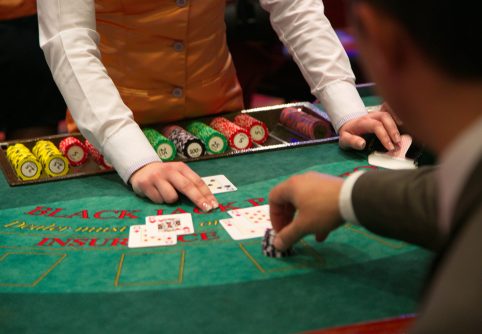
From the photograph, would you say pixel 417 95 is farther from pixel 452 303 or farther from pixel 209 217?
pixel 209 217

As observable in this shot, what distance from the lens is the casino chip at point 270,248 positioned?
4.52 ft

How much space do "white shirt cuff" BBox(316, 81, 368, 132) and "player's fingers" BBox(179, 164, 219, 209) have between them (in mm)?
598

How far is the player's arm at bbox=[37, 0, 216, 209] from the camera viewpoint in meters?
1.85

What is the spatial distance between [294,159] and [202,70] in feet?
1.72

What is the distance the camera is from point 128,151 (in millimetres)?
1822

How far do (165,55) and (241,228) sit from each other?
2.86 ft

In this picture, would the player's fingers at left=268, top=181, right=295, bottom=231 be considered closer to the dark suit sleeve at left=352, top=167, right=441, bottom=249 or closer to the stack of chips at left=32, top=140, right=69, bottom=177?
the dark suit sleeve at left=352, top=167, right=441, bottom=249

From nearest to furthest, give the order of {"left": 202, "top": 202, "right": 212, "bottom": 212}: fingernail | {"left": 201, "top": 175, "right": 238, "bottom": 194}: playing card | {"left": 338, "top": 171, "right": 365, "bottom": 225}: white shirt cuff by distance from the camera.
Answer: {"left": 338, "top": 171, "right": 365, "bottom": 225}: white shirt cuff, {"left": 202, "top": 202, "right": 212, "bottom": 212}: fingernail, {"left": 201, "top": 175, "right": 238, "bottom": 194}: playing card

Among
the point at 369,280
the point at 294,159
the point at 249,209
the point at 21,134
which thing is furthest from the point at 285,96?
the point at 369,280

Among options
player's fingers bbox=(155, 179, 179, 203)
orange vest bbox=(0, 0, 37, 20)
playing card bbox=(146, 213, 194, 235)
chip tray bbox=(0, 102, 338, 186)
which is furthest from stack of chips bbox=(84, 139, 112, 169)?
orange vest bbox=(0, 0, 37, 20)

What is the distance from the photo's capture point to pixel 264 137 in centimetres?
219

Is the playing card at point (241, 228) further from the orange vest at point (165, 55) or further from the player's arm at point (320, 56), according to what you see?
the orange vest at point (165, 55)

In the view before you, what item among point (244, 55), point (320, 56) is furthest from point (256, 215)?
point (244, 55)

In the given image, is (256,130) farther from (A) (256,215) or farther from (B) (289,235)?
(B) (289,235)
